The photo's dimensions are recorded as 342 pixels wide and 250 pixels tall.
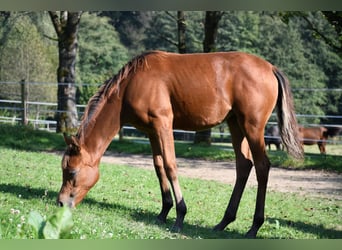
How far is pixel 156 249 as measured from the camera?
62 centimetres

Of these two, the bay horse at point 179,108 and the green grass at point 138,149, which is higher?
the bay horse at point 179,108

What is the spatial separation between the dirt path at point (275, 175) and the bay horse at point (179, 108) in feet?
8.74

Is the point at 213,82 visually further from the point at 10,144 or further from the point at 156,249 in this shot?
the point at 10,144

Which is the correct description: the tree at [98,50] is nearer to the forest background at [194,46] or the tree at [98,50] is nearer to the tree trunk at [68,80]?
the forest background at [194,46]

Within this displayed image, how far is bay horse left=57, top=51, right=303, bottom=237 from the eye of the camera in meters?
3.79

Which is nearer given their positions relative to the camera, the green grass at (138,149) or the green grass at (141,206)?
the green grass at (141,206)

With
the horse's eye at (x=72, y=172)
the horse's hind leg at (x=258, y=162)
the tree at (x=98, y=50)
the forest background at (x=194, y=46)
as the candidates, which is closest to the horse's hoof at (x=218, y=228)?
the horse's hind leg at (x=258, y=162)

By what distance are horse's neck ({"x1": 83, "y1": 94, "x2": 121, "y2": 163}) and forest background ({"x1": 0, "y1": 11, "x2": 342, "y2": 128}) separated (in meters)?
13.8

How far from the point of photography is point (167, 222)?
4.08 metres

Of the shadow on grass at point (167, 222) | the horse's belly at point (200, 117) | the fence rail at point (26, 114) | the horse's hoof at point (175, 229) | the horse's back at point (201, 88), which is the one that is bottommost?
the fence rail at point (26, 114)

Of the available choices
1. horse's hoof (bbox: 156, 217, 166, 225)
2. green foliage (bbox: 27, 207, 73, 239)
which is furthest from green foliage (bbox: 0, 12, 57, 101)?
green foliage (bbox: 27, 207, 73, 239)

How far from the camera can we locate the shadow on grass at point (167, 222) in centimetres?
382

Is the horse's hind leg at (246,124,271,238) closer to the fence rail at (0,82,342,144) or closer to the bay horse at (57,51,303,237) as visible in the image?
the bay horse at (57,51,303,237)
